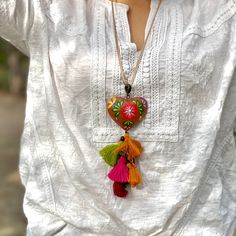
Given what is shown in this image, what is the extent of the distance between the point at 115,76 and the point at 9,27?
26cm

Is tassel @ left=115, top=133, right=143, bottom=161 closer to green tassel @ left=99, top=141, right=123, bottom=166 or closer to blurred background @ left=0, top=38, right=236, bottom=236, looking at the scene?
green tassel @ left=99, top=141, right=123, bottom=166

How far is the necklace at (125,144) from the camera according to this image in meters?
1.21

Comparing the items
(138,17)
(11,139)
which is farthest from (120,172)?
(11,139)

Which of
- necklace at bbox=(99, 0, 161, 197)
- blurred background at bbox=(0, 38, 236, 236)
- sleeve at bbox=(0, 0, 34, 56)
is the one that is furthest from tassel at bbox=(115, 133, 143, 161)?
blurred background at bbox=(0, 38, 236, 236)

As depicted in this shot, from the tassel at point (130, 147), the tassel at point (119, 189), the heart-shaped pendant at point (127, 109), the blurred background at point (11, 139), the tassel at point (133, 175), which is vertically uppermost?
the heart-shaped pendant at point (127, 109)

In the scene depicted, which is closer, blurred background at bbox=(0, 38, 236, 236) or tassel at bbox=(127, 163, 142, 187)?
tassel at bbox=(127, 163, 142, 187)

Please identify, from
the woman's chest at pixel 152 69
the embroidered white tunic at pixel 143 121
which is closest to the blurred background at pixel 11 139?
the embroidered white tunic at pixel 143 121

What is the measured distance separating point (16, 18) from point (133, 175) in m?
0.42

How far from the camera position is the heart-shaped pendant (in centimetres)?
120

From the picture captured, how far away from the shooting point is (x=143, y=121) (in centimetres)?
123

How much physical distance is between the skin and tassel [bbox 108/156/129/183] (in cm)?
27

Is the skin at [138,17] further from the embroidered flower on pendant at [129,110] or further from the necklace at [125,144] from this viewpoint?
the embroidered flower on pendant at [129,110]

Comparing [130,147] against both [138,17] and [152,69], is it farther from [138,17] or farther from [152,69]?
[138,17]

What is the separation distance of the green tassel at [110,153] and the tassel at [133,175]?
4 cm
